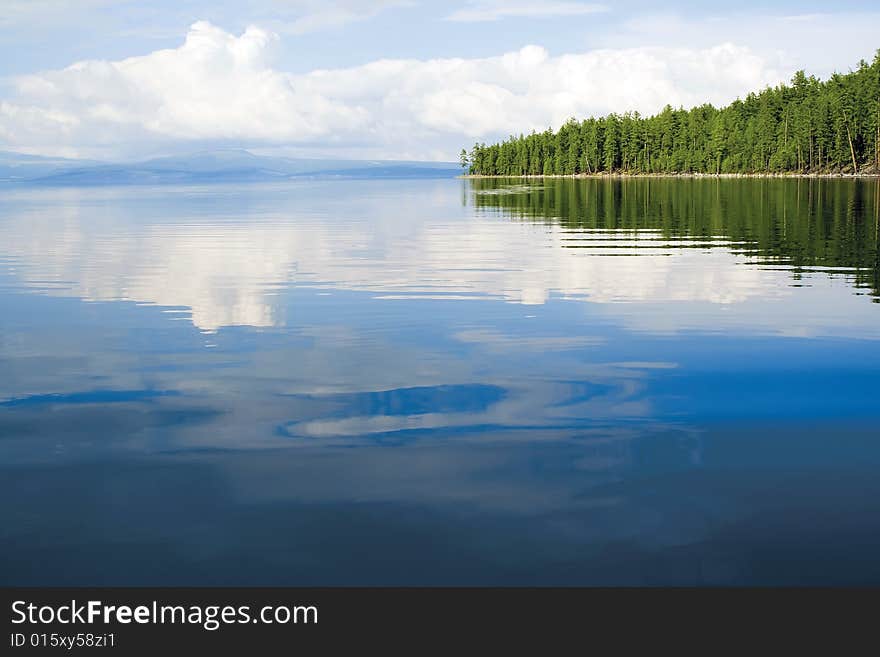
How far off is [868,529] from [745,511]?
4.04 ft

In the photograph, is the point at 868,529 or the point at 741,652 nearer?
the point at 741,652

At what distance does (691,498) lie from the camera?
1102 centimetres

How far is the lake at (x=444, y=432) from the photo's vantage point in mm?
9570

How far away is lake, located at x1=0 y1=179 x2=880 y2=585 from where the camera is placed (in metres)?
9.57

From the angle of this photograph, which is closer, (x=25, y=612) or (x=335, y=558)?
(x=25, y=612)

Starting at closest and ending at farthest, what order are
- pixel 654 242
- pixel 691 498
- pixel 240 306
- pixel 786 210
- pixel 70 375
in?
pixel 691 498 < pixel 70 375 < pixel 240 306 < pixel 654 242 < pixel 786 210

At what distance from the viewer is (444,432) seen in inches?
540

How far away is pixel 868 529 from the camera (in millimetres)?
10031

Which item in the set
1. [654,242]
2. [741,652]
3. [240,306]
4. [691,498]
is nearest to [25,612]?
[741,652]

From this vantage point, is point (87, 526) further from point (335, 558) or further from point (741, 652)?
point (741, 652)

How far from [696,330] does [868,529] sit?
12139 mm

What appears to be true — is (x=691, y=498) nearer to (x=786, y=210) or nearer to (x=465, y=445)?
(x=465, y=445)

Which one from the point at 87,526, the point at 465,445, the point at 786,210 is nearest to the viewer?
the point at 87,526

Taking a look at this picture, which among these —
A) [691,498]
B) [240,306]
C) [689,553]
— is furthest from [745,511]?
[240,306]
